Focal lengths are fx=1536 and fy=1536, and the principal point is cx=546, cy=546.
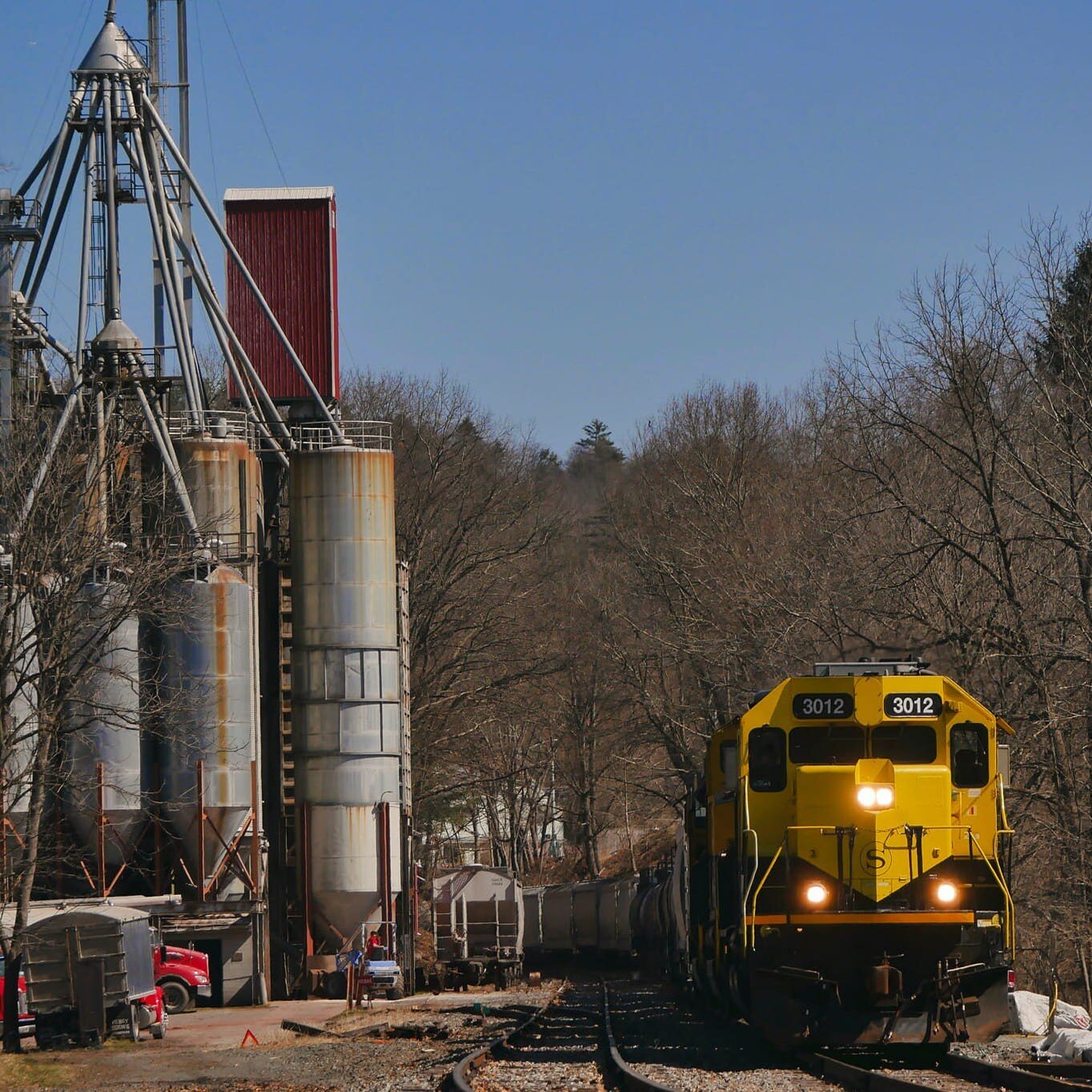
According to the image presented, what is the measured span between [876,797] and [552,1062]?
Result: 15.9 feet

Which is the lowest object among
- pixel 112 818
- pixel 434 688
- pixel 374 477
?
pixel 112 818

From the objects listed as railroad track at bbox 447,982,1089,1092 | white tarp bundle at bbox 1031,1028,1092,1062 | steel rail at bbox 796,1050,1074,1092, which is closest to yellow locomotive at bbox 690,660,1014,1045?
steel rail at bbox 796,1050,1074,1092

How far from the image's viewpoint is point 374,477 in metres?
40.3

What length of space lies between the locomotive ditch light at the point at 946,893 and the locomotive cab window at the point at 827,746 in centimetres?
170

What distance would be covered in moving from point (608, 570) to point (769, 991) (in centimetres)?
5291

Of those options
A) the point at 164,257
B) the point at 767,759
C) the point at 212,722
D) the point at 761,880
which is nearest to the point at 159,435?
the point at 164,257

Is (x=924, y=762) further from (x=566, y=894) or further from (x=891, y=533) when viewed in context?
(x=566, y=894)

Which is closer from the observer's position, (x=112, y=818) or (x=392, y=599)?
(x=112, y=818)

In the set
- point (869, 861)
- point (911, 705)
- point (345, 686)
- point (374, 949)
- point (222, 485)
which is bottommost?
point (374, 949)

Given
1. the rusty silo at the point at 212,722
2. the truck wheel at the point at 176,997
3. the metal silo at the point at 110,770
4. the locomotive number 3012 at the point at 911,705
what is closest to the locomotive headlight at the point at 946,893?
the locomotive number 3012 at the point at 911,705

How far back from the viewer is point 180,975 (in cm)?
3312

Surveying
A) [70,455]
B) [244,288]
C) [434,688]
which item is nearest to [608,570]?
[434,688]

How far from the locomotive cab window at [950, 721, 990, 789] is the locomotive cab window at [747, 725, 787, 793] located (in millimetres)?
1868

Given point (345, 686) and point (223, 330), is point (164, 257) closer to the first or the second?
point (223, 330)
